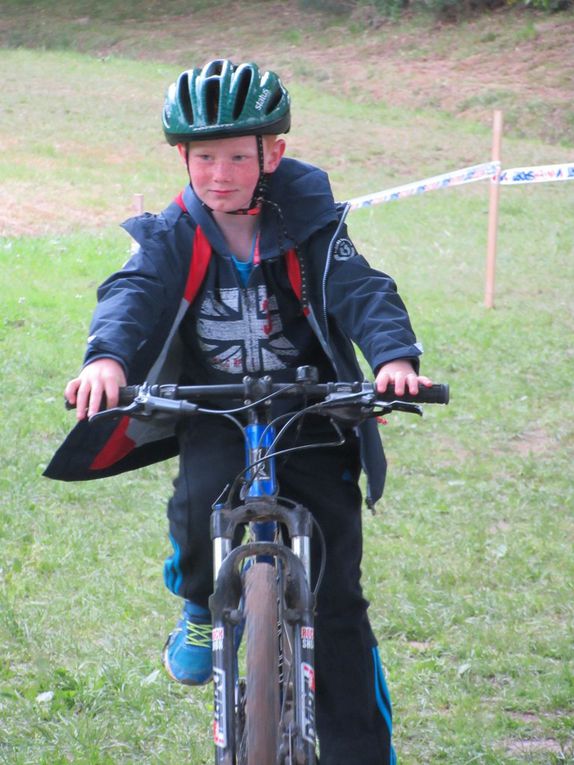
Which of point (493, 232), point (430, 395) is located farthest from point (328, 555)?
point (493, 232)

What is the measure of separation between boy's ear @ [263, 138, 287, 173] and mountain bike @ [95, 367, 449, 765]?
0.76 metres

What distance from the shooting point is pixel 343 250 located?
3.45 metres

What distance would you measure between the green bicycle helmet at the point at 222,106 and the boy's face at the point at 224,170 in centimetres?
4

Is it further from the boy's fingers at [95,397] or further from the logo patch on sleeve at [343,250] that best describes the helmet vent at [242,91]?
the boy's fingers at [95,397]

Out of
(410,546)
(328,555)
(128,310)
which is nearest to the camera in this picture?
(128,310)

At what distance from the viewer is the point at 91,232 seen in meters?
16.7

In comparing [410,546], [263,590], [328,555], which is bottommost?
[410,546]

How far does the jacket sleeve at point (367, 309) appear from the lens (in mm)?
3104

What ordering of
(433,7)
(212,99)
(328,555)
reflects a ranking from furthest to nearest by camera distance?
(433,7)
(328,555)
(212,99)

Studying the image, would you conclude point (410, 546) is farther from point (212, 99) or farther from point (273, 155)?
point (212, 99)

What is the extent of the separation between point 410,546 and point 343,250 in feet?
9.69

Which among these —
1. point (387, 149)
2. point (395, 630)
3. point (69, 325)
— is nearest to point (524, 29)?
point (387, 149)

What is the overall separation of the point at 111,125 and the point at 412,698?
22.4 meters

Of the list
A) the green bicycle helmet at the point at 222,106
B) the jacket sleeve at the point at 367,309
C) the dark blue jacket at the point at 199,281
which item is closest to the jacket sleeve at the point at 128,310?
the dark blue jacket at the point at 199,281
